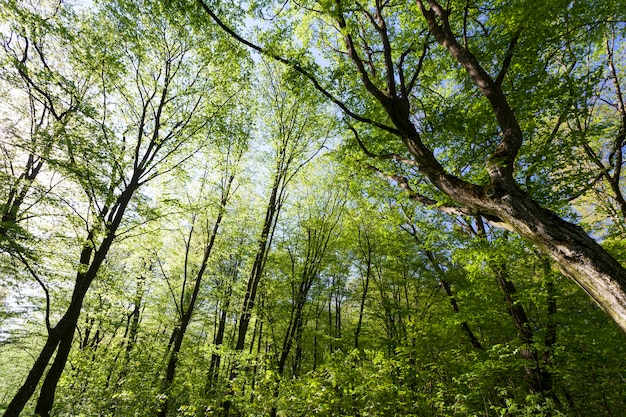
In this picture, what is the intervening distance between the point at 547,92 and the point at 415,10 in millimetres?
3371

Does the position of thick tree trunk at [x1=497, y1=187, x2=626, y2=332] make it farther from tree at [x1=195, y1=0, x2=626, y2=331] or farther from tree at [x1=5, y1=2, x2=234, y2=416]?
tree at [x1=5, y1=2, x2=234, y2=416]

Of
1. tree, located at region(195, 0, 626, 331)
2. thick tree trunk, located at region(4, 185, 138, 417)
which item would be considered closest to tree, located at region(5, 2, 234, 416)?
thick tree trunk, located at region(4, 185, 138, 417)

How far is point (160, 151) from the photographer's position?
822cm

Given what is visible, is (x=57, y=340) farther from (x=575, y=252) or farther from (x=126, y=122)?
(x=575, y=252)

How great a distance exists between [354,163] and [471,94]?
3.45 metres

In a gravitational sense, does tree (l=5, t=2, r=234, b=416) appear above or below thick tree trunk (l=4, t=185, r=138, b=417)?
above

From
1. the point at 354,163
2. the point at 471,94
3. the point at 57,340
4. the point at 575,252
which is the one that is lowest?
the point at 57,340

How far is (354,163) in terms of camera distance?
709cm

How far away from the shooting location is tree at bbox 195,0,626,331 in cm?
316

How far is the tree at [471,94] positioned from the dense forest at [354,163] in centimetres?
4

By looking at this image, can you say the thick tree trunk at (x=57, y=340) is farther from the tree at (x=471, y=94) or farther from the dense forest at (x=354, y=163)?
the tree at (x=471, y=94)

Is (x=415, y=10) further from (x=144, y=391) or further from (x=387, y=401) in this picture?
(x=144, y=391)

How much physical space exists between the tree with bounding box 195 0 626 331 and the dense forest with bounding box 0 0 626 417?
37mm

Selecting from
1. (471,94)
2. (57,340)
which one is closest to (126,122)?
(57,340)
